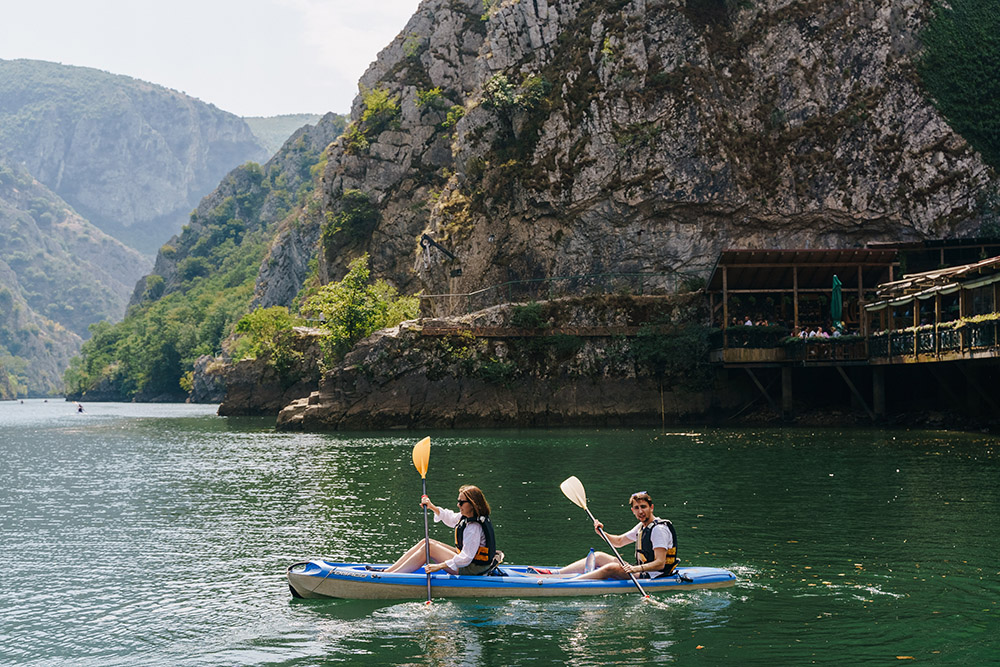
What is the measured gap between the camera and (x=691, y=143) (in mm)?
57781

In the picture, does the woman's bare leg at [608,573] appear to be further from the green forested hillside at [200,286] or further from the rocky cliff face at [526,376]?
the green forested hillside at [200,286]

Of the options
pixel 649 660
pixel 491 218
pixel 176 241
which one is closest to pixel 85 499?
pixel 649 660

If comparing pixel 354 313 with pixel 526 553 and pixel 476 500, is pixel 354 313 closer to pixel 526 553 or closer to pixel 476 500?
pixel 526 553

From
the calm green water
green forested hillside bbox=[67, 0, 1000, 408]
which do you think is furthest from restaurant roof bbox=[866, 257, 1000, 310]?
green forested hillside bbox=[67, 0, 1000, 408]

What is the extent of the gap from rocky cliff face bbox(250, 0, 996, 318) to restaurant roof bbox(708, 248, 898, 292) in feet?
28.6

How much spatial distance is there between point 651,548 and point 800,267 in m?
35.2

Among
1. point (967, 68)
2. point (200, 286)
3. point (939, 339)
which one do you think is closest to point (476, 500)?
point (939, 339)

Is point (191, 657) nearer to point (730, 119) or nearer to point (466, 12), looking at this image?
point (730, 119)

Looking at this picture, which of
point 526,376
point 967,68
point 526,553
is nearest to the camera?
point 526,553

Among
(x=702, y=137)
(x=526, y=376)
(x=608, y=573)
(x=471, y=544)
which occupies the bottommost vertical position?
(x=608, y=573)

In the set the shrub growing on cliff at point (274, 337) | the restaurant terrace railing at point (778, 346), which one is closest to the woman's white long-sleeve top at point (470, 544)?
the restaurant terrace railing at point (778, 346)

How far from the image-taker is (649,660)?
36.0 feet

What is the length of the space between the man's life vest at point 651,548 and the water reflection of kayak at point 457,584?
0.64 ft

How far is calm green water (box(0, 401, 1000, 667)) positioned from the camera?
11672 mm
